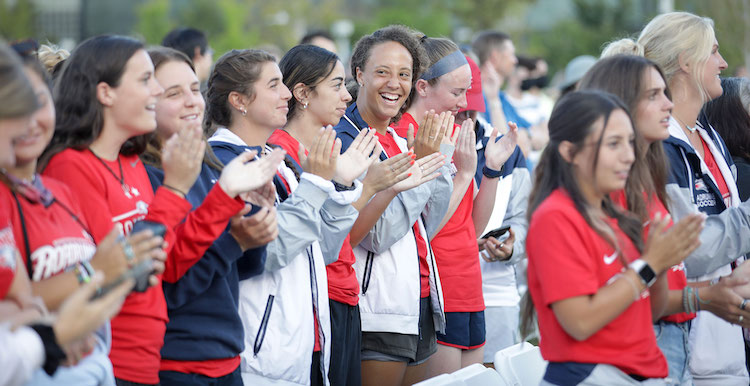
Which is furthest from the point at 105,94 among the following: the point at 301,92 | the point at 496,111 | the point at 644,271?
the point at 496,111

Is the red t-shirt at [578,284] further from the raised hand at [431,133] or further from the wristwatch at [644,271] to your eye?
the raised hand at [431,133]

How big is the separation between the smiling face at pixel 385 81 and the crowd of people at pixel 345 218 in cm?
1

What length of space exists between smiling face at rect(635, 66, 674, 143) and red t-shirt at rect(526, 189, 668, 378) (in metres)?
0.63

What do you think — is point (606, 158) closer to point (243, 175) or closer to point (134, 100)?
point (243, 175)

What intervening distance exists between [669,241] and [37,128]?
6.25 ft

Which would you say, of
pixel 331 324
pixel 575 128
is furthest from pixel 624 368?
pixel 331 324

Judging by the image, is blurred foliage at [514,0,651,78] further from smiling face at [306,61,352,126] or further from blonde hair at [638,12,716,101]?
smiling face at [306,61,352,126]

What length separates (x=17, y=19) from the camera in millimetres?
23766

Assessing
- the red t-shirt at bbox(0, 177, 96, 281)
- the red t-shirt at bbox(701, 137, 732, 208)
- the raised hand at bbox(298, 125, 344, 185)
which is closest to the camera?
the red t-shirt at bbox(0, 177, 96, 281)

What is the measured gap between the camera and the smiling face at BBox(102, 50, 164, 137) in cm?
275

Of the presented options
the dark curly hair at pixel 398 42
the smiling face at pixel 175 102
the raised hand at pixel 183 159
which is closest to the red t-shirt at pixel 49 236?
the raised hand at pixel 183 159

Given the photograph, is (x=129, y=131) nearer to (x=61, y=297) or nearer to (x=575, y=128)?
(x=61, y=297)

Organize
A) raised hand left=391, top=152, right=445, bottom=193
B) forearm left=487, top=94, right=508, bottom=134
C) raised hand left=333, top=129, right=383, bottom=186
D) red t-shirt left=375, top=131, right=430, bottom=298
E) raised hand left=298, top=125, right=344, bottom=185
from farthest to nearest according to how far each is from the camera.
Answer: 1. forearm left=487, top=94, right=508, bottom=134
2. red t-shirt left=375, top=131, right=430, bottom=298
3. raised hand left=391, top=152, right=445, bottom=193
4. raised hand left=333, top=129, right=383, bottom=186
5. raised hand left=298, top=125, right=344, bottom=185

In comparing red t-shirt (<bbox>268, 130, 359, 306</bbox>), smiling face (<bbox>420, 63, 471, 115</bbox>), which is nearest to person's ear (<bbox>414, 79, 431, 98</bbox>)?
smiling face (<bbox>420, 63, 471, 115</bbox>)
